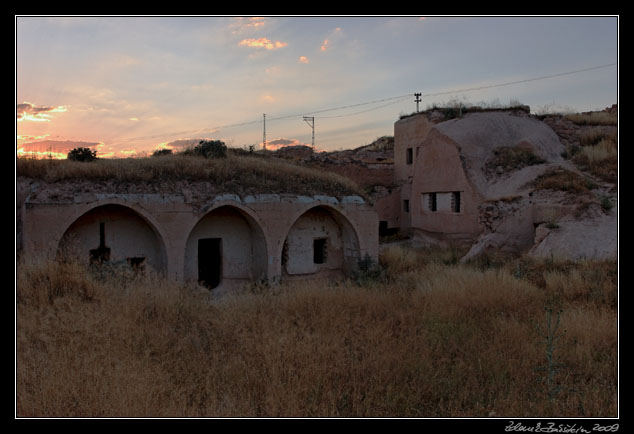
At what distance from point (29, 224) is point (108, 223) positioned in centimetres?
171

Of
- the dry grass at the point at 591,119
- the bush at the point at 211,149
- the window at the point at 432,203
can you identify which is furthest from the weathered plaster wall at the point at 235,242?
the dry grass at the point at 591,119

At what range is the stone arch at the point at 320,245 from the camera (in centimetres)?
1263

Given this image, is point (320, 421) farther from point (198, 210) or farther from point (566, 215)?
point (566, 215)

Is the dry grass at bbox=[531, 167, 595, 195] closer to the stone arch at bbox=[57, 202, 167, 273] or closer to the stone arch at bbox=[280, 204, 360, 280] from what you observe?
the stone arch at bbox=[280, 204, 360, 280]

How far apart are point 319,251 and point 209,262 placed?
11.0ft

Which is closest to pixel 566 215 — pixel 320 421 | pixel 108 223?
pixel 320 421

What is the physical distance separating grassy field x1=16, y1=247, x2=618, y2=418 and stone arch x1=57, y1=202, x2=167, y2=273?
311 cm

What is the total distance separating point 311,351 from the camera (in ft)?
16.8

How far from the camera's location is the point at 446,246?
16.9 meters

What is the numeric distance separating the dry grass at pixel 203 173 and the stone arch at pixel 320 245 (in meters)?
0.81

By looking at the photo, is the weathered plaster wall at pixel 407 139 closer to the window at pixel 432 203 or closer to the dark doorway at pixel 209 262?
the window at pixel 432 203

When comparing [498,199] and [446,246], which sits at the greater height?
[498,199]

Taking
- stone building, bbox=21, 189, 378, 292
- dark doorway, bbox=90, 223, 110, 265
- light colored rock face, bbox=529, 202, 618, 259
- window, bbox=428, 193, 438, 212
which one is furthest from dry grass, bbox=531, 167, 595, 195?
dark doorway, bbox=90, 223, 110, 265

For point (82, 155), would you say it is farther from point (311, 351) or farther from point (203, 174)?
point (311, 351)
